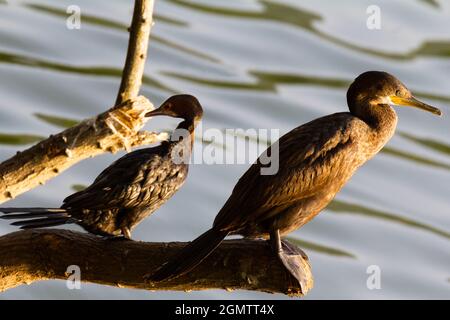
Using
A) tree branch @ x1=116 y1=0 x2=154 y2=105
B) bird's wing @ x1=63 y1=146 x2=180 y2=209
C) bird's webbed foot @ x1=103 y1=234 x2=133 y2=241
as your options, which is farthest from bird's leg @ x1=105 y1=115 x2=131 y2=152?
bird's webbed foot @ x1=103 y1=234 x2=133 y2=241

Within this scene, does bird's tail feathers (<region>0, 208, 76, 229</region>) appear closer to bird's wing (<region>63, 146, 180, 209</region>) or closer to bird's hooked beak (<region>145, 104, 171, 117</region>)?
bird's wing (<region>63, 146, 180, 209</region>)

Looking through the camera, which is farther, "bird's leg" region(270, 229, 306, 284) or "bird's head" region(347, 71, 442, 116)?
"bird's head" region(347, 71, 442, 116)

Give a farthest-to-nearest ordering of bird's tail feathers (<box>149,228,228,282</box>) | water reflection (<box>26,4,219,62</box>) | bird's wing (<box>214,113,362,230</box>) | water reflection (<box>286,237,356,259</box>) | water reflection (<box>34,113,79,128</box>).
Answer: water reflection (<box>26,4,219,62</box>) < water reflection (<box>34,113,79,128</box>) < water reflection (<box>286,237,356,259</box>) < bird's wing (<box>214,113,362,230</box>) < bird's tail feathers (<box>149,228,228,282</box>)

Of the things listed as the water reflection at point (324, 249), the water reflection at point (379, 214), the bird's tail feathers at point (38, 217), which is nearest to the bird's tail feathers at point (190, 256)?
the bird's tail feathers at point (38, 217)

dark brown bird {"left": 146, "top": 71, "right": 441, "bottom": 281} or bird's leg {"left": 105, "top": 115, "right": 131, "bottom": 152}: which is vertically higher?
bird's leg {"left": 105, "top": 115, "right": 131, "bottom": 152}

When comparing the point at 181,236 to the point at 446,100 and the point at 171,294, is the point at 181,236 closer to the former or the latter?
the point at 171,294

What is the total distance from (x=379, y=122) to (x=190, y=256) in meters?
1.05

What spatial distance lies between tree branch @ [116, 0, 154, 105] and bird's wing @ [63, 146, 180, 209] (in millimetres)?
411

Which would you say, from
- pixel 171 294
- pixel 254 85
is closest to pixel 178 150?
pixel 171 294

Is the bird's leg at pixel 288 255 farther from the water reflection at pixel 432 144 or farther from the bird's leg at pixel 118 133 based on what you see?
the water reflection at pixel 432 144

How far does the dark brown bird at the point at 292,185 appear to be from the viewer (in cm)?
578

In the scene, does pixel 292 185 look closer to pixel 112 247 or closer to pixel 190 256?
pixel 190 256

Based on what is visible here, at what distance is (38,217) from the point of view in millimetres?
6297

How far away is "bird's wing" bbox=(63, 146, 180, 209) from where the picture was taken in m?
6.34
